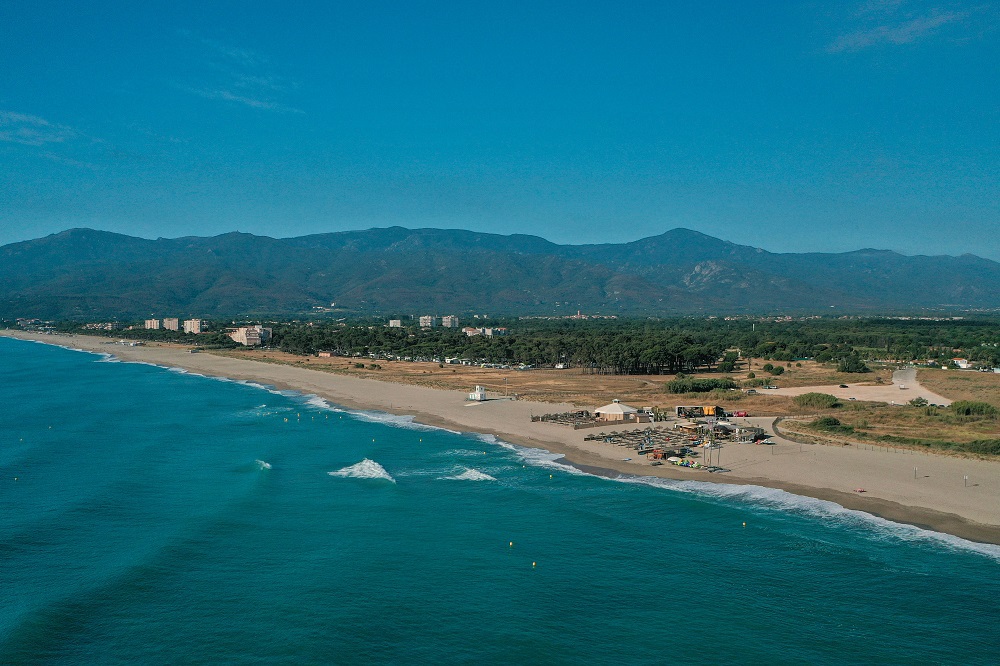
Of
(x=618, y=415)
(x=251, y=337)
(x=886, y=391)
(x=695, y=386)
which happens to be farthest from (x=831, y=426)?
(x=251, y=337)

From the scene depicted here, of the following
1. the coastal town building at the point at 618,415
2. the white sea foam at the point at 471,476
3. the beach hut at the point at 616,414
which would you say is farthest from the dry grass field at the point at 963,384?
the white sea foam at the point at 471,476

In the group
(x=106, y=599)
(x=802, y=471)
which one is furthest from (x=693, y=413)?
(x=106, y=599)

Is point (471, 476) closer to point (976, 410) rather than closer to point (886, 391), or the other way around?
point (976, 410)

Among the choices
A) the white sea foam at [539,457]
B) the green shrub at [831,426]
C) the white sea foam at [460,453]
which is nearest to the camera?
the white sea foam at [539,457]

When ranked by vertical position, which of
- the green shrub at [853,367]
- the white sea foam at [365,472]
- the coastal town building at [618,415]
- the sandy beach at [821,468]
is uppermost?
the green shrub at [853,367]

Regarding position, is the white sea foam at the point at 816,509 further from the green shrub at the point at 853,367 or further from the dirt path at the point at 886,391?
the green shrub at the point at 853,367

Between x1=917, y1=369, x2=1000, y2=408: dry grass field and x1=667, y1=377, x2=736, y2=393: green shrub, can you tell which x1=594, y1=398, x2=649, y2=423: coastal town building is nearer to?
x1=667, y1=377, x2=736, y2=393: green shrub

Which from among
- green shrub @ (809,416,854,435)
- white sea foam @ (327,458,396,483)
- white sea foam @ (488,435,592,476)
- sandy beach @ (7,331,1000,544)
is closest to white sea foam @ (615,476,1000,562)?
sandy beach @ (7,331,1000,544)

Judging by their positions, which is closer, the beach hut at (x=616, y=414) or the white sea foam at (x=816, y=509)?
the white sea foam at (x=816, y=509)
